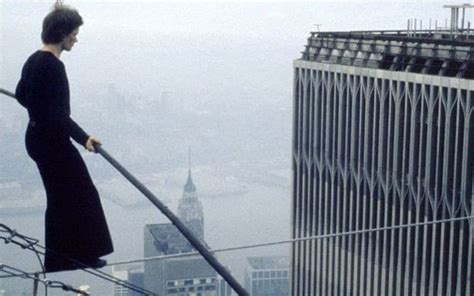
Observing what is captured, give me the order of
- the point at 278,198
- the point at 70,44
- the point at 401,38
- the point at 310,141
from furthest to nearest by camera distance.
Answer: the point at 278,198 → the point at 310,141 → the point at 401,38 → the point at 70,44

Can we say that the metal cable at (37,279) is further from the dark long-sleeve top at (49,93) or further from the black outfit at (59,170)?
the dark long-sleeve top at (49,93)

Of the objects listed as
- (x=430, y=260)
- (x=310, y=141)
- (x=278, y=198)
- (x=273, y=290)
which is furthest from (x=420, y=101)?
(x=278, y=198)

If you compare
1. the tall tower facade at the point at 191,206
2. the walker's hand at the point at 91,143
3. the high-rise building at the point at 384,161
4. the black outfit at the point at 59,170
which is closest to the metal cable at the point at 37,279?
the black outfit at the point at 59,170

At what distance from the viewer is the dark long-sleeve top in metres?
7.97

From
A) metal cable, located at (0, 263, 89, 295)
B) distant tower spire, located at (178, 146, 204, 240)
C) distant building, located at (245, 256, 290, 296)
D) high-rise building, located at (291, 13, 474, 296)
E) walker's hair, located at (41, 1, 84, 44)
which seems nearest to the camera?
metal cable, located at (0, 263, 89, 295)

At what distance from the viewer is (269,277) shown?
74875 mm

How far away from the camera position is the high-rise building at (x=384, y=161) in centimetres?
4553

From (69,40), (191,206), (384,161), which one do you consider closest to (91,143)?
(69,40)

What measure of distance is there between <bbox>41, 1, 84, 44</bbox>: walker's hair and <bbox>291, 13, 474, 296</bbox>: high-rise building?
3587 cm

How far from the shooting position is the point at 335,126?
191 feet

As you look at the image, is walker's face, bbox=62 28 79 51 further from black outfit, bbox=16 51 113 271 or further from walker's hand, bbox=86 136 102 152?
walker's hand, bbox=86 136 102 152

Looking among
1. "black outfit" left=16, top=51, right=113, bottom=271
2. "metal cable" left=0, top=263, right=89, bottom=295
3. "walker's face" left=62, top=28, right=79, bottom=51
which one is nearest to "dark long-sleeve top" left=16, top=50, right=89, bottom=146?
"black outfit" left=16, top=51, right=113, bottom=271

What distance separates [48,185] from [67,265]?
76 centimetres

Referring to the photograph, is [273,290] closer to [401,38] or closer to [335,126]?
[335,126]
